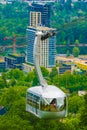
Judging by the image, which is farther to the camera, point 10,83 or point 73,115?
point 10,83

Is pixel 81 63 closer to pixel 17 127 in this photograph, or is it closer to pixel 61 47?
pixel 61 47

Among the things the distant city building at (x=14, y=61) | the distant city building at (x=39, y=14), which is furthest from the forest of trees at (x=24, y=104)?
the distant city building at (x=39, y=14)

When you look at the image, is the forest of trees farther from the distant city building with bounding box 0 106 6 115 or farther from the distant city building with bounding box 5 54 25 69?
the distant city building with bounding box 5 54 25 69

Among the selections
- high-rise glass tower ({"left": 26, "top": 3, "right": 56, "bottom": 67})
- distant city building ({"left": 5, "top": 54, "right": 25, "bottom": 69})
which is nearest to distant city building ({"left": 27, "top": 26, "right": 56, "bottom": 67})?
high-rise glass tower ({"left": 26, "top": 3, "right": 56, "bottom": 67})

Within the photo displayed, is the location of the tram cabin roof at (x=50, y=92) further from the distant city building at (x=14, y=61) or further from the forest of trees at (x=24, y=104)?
the distant city building at (x=14, y=61)

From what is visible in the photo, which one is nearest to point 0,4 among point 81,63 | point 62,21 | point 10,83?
point 62,21
